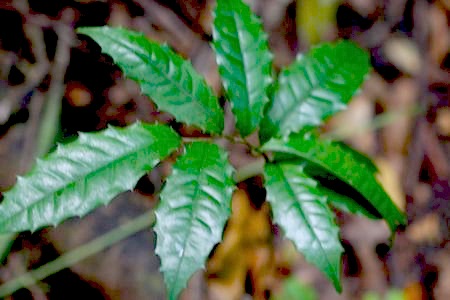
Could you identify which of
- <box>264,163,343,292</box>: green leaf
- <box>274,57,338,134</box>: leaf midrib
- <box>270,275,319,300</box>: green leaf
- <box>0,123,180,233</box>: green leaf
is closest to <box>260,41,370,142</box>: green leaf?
<box>274,57,338,134</box>: leaf midrib

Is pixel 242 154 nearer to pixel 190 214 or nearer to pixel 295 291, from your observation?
pixel 295 291

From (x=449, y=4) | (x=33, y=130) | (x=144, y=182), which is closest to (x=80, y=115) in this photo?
(x=33, y=130)

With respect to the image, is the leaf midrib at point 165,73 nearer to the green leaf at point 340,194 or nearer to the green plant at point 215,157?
the green plant at point 215,157

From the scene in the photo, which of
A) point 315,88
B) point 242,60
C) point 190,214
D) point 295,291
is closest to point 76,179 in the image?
point 190,214

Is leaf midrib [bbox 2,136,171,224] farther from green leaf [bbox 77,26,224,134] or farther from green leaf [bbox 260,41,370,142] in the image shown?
green leaf [bbox 260,41,370,142]

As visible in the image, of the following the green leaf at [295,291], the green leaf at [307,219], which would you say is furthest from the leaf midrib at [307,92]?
the green leaf at [295,291]

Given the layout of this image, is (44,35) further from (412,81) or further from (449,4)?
(449,4)
